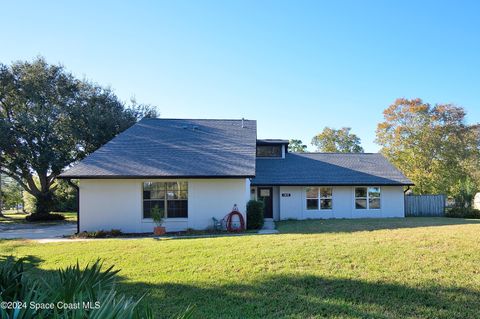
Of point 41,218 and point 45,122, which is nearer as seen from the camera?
point 45,122

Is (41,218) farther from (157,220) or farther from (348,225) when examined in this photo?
(348,225)

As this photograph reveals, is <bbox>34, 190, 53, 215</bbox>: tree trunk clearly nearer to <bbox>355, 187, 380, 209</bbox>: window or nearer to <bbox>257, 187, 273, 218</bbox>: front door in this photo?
<bbox>257, 187, 273, 218</bbox>: front door

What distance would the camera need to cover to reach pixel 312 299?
213 inches

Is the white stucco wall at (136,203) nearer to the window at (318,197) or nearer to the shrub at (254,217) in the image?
the shrub at (254,217)

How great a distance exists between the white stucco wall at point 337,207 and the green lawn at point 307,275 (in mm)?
10111

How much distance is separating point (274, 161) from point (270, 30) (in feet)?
33.8

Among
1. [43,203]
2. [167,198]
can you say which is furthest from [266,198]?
[43,203]

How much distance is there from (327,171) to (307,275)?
1565cm

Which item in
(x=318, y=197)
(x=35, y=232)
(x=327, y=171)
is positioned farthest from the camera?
(x=327, y=171)

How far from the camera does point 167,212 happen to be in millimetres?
15453

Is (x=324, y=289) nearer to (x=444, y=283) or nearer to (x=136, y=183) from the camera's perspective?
(x=444, y=283)

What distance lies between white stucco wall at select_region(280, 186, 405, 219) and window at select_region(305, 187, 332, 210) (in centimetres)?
23

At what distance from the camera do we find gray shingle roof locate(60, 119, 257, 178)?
15.0 m

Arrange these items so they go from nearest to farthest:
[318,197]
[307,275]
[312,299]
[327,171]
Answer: [312,299] < [307,275] < [318,197] < [327,171]
